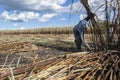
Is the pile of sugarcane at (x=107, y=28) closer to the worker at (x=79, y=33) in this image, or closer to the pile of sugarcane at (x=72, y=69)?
the pile of sugarcane at (x=72, y=69)

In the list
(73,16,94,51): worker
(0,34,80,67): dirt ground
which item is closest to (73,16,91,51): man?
(73,16,94,51): worker

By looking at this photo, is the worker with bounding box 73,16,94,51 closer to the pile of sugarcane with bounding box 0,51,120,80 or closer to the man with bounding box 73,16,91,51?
the man with bounding box 73,16,91,51

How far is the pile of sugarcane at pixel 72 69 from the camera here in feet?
15.8

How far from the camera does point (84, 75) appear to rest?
5117 millimetres

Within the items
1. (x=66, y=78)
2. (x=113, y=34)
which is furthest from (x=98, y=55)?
(x=113, y=34)

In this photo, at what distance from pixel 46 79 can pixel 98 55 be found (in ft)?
4.21

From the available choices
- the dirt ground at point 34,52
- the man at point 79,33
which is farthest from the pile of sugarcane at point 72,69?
the man at point 79,33

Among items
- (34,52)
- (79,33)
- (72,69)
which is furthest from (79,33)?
(72,69)

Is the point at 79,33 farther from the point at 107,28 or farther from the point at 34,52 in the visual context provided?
the point at 107,28

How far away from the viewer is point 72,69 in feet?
16.6

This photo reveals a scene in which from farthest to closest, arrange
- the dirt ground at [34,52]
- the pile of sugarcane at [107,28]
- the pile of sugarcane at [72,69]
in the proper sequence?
the dirt ground at [34,52] < the pile of sugarcane at [107,28] < the pile of sugarcane at [72,69]

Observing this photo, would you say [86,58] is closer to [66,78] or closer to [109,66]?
[109,66]

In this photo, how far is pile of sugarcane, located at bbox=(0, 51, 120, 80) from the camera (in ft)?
15.8

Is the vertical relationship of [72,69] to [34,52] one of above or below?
above
